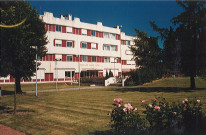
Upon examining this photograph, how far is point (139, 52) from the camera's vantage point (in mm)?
38906

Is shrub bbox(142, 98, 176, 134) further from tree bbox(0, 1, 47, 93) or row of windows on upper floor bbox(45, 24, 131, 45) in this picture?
row of windows on upper floor bbox(45, 24, 131, 45)

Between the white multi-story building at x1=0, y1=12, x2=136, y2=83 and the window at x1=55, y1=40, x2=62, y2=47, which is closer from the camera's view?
the white multi-story building at x1=0, y1=12, x2=136, y2=83

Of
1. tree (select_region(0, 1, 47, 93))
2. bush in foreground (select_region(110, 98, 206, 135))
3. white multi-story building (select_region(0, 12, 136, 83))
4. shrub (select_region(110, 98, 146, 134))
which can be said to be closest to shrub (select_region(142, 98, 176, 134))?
bush in foreground (select_region(110, 98, 206, 135))

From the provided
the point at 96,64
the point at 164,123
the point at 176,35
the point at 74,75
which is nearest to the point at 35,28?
the point at 176,35

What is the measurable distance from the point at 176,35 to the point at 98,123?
1512 centimetres

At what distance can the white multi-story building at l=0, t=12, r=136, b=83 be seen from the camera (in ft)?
145

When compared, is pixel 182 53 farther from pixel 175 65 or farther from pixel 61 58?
pixel 61 58

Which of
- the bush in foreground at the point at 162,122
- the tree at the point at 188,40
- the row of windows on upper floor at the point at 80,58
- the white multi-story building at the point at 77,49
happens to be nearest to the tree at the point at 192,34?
the tree at the point at 188,40

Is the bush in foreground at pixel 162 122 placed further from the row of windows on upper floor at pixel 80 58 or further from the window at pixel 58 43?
the window at pixel 58 43

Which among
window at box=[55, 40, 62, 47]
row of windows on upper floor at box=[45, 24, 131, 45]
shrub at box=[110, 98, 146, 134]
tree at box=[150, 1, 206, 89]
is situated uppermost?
row of windows on upper floor at box=[45, 24, 131, 45]

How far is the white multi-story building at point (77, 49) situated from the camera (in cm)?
4409

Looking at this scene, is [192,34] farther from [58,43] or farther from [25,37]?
[58,43]

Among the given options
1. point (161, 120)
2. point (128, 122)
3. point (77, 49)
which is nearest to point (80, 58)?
point (77, 49)

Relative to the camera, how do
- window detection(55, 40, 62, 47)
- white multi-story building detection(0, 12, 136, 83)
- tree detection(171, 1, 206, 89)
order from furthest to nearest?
window detection(55, 40, 62, 47) < white multi-story building detection(0, 12, 136, 83) < tree detection(171, 1, 206, 89)
